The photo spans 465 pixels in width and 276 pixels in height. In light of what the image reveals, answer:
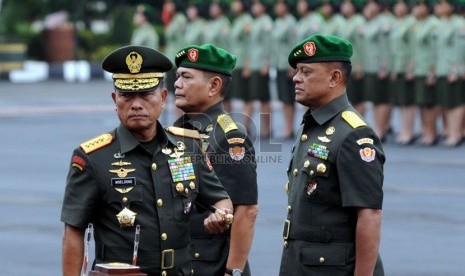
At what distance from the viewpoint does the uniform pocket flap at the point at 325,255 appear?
5848mm

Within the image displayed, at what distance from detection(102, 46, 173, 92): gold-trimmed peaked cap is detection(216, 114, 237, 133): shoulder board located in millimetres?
1298

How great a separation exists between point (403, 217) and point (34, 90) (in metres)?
21.8

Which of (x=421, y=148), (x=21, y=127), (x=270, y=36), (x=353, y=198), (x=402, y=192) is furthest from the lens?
(x=21, y=127)

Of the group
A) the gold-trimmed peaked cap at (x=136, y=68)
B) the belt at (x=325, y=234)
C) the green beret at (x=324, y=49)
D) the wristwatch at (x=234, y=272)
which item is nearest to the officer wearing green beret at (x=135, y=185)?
the gold-trimmed peaked cap at (x=136, y=68)

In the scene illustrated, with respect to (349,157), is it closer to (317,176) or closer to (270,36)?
(317,176)

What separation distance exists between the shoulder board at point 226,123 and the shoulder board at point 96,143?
4.42 feet

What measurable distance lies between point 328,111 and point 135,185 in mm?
1067

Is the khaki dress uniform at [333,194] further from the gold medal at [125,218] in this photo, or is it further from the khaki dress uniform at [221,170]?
the gold medal at [125,218]

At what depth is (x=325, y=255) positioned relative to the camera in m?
5.86

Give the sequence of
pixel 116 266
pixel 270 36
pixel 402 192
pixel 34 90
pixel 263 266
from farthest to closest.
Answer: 1. pixel 34 90
2. pixel 270 36
3. pixel 402 192
4. pixel 263 266
5. pixel 116 266

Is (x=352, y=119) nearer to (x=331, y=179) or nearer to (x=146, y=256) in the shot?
(x=331, y=179)

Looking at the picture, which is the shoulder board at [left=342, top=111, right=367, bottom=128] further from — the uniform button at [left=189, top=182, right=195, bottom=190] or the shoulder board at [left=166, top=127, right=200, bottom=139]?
the uniform button at [left=189, top=182, right=195, bottom=190]

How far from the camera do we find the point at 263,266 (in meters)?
10.3

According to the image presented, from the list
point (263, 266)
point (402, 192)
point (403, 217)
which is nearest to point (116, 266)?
point (263, 266)
